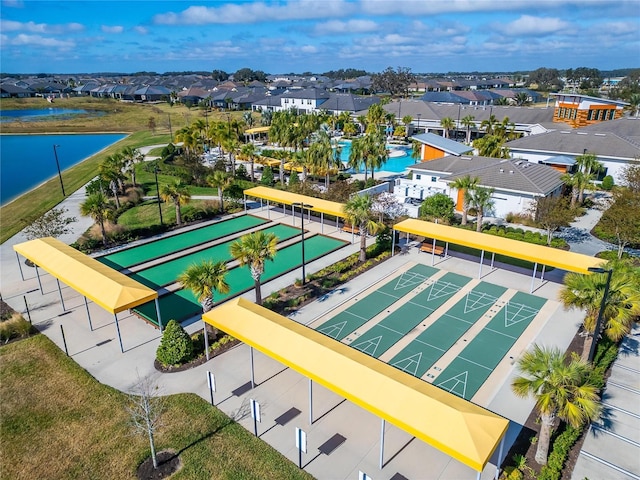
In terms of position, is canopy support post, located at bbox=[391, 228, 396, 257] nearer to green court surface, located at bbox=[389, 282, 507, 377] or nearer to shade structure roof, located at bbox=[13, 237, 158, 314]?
green court surface, located at bbox=[389, 282, 507, 377]

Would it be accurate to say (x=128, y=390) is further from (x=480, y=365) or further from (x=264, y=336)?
(x=480, y=365)

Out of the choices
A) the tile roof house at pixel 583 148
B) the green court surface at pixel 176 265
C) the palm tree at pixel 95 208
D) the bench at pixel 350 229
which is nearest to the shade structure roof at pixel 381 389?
the green court surface at pixel 176 265

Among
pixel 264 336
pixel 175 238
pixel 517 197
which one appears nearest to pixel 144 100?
pixel 175 238

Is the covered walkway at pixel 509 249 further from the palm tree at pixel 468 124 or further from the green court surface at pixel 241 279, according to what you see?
the palm tree at pixel 468 124

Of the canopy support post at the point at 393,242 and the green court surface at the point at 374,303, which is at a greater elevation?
the canopy support post at the point at 393,242

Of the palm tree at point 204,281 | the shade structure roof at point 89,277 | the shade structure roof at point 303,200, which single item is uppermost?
the palm tree at point 204,281

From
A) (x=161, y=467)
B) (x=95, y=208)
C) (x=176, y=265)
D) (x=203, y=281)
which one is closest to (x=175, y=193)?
(x=95, y=208)

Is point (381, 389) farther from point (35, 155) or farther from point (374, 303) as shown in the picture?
point (35, 155)
